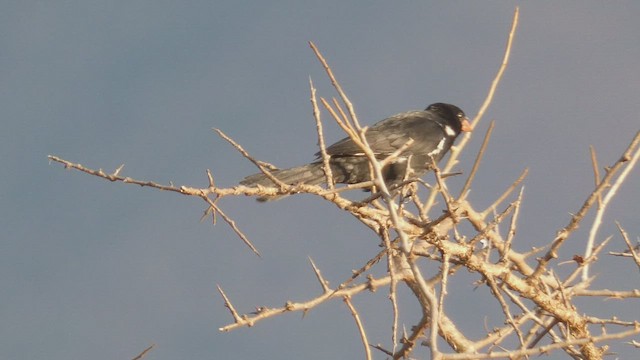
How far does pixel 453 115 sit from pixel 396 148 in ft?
6.30

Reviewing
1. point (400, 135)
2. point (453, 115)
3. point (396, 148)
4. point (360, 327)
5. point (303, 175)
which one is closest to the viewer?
point (360, 327)

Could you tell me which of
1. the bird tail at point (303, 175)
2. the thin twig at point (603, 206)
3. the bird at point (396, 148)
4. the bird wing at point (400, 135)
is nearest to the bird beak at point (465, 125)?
the bird at point (396, 148)

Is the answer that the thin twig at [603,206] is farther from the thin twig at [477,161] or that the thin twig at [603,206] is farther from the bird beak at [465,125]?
the bird beak at [465,125]

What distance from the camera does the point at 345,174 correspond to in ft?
27.6

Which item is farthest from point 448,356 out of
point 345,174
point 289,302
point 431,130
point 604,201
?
point 431,130

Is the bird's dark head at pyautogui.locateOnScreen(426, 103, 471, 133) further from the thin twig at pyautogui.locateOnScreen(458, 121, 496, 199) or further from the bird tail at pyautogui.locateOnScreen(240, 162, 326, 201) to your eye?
the thin twig at pyautogui.locateOnScreen(458, 121, 496, 199)

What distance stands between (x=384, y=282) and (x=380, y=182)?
222 cm

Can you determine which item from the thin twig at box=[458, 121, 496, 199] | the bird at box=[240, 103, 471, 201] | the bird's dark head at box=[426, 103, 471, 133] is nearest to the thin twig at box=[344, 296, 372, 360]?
the thin twig at box=[458, 121, 496, 199]

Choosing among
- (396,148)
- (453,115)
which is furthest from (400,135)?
(453,115)

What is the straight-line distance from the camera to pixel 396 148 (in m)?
8.83

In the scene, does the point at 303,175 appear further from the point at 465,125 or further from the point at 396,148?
the point at 465,125

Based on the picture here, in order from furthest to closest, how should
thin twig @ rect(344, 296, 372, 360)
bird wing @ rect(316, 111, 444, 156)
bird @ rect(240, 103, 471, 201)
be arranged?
bird wing @ rect(316, 111, 444, 156), bird @ rect(240, 103, 471, 201), thin twig @ rect(344, 296, 372, 360)

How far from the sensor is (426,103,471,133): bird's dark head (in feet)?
34.2

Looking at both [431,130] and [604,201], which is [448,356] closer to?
[604,201]
